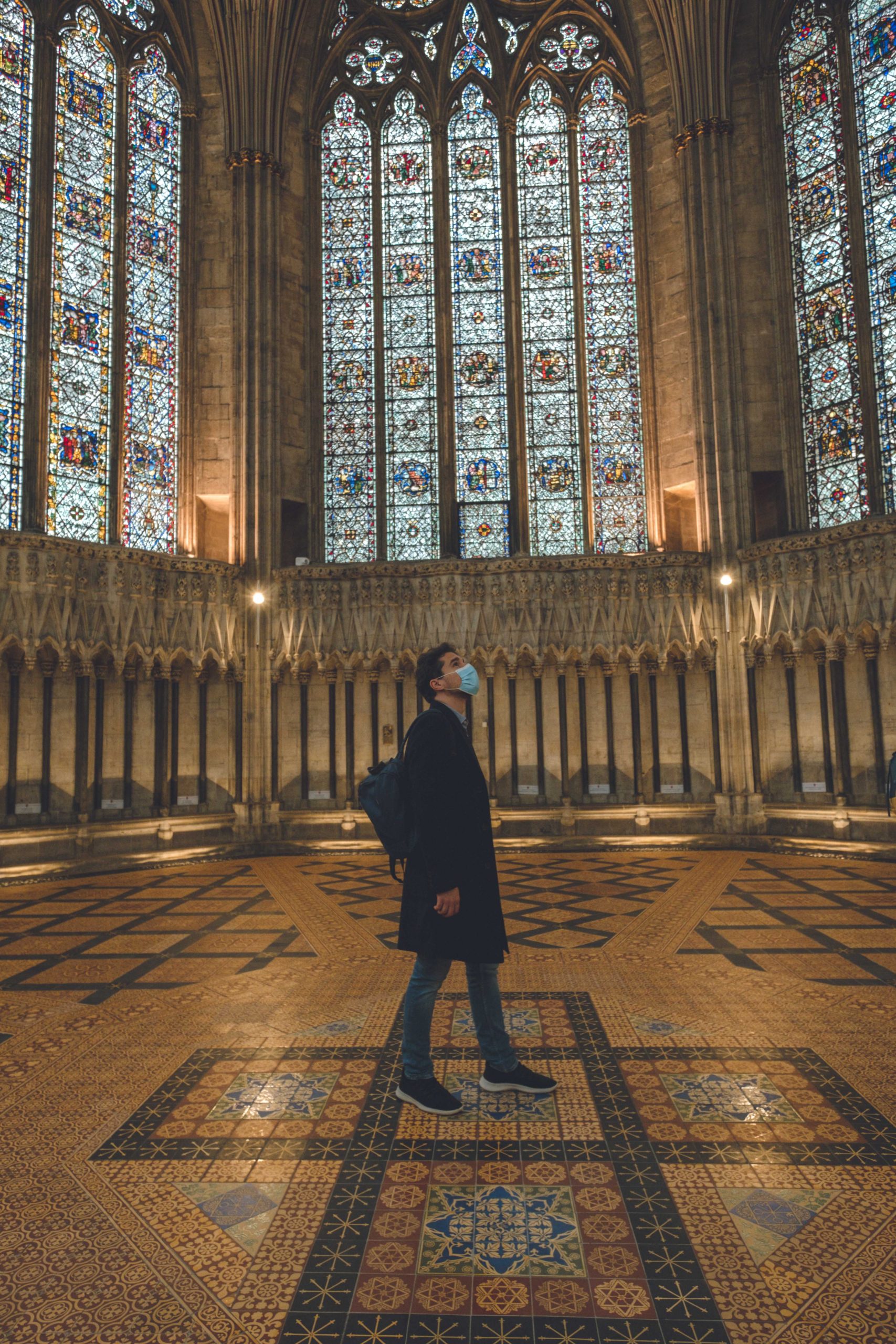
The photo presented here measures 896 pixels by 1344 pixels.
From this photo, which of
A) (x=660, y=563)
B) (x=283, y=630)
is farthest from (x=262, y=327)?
(x=660, y=563)

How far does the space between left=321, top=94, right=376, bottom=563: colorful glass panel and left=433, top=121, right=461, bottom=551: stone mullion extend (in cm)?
121

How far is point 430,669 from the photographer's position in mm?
3629

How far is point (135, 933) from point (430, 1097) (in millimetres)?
4490

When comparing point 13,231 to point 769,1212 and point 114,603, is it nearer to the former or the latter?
point 114,603

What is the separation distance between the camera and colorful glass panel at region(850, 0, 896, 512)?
40.0 ft

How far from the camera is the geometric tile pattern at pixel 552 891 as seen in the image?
6.81 m

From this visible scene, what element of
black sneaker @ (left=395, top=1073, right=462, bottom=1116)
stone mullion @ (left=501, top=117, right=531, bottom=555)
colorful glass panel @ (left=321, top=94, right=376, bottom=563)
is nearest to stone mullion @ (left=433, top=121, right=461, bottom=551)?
stone mullion @ (left=501, top=117, right=531, bottom=555)

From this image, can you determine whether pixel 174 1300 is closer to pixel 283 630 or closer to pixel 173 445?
pixel 283 630

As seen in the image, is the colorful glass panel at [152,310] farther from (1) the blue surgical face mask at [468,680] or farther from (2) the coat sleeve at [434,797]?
(2) the coat sleeve at [434,797]

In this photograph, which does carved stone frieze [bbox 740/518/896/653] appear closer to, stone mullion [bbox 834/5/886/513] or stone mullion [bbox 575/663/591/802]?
stone mullion [bbox 834/5/886/513]

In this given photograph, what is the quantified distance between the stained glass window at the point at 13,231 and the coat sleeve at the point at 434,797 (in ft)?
35.1

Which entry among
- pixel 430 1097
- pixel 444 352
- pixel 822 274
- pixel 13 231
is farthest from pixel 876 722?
pixel 13 231

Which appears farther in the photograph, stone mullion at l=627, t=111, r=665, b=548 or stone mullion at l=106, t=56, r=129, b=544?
stone mullion at l=627, t=111, r=665, b=548

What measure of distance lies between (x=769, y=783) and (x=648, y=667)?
8.41 ft
